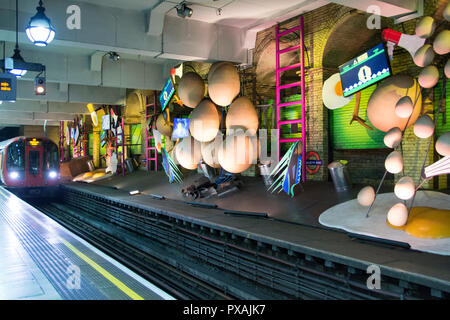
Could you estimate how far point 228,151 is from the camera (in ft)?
27.2

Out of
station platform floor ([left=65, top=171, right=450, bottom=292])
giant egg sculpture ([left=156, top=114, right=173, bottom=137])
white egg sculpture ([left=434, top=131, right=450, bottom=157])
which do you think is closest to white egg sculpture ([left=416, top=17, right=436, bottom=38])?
white egg sculpture ([left=434, top=131, right=450, bottom=157])

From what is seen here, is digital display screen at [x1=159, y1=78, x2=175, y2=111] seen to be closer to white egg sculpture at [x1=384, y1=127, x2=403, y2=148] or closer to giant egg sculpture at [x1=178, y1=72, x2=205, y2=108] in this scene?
giant egg sculpture at [x1=178, y1=72, x2=205, y2=108]

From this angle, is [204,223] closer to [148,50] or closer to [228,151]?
[228,151]

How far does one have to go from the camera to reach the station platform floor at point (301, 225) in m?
3.82

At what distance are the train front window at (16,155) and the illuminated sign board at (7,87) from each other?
27.9 feet

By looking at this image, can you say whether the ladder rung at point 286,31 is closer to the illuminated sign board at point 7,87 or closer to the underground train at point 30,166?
the illuminated sign board at point 7,87

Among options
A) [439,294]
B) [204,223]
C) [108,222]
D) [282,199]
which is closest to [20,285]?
[204,223]

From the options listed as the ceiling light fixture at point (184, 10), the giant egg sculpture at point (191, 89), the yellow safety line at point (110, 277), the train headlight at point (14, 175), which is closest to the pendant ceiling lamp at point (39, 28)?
the ceiling light fixture at point (184, 10)

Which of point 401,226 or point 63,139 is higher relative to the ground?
point 63,139

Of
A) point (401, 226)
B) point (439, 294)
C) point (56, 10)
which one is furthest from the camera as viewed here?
point (56, 10)

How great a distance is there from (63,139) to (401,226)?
102 ft

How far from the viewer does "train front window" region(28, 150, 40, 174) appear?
16.7 m

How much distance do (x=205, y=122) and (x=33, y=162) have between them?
37.5 ft

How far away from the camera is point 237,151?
26.9 feet
